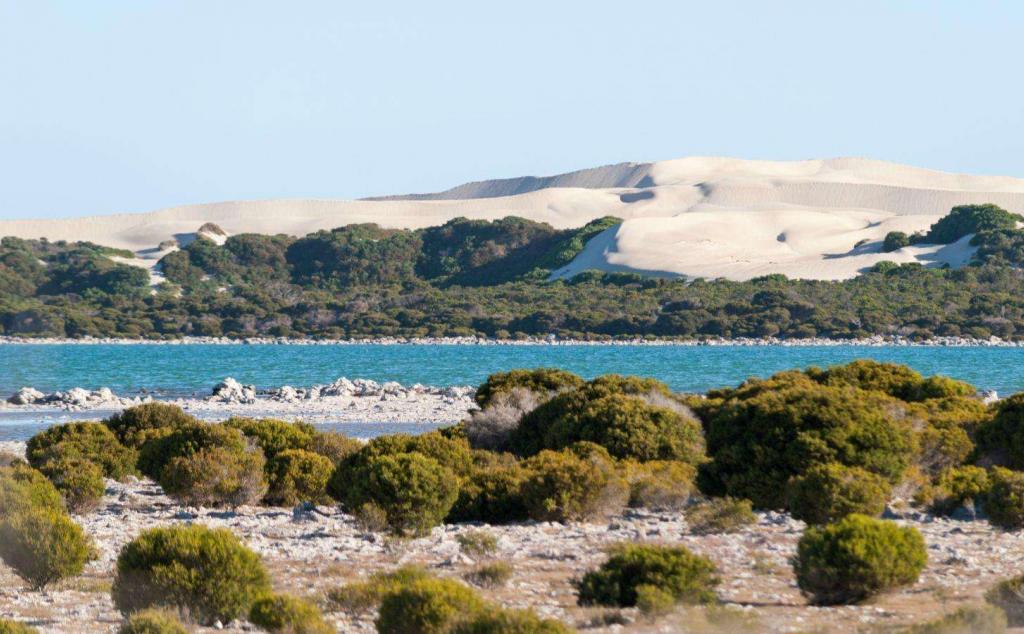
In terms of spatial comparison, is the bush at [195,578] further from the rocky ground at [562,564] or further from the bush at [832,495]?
the bush at [832,495]

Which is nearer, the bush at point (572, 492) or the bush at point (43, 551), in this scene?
the bush at point (43, 551)

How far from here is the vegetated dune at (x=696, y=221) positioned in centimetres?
12706

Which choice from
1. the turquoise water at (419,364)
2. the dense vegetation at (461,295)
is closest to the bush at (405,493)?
the turquoise water at (419,364)

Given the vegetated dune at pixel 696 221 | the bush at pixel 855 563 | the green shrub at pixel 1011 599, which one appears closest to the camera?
the green shrub at pixel 1011 599

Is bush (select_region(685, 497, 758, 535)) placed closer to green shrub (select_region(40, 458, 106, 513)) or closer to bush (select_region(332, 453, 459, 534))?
bush (select_region(332, 453, 459, 534))

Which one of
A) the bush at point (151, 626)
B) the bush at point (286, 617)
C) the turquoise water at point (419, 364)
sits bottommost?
the turquoise water at point (419, 364)

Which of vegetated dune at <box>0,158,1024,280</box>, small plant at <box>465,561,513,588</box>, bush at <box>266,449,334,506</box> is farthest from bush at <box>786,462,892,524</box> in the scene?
vegetated dune at <box>0,158,1024,280</box>

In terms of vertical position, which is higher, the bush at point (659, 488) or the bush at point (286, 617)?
the bush at point (286, 617)

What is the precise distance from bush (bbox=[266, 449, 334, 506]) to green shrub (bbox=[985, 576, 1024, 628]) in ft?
29.4

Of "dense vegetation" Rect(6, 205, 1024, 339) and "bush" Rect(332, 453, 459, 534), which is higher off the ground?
"bush" Rect(332, 453, 459, 534)

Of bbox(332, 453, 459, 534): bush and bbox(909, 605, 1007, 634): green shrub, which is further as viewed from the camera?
bbox(332, 453, 459, 534): bush

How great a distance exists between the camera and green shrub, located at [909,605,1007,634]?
810 cm

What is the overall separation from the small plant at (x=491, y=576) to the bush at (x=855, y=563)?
2.13 m

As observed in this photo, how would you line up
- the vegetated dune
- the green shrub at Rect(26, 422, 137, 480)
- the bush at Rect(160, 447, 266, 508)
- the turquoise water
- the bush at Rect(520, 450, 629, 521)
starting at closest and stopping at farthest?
the bush at Rect(520, 450, 629, 521), the bush at Rect(160, 447, 266, 508), the green shrub at Rect(26, 422, 137, 480), the turquoise water, the vegetated dune
